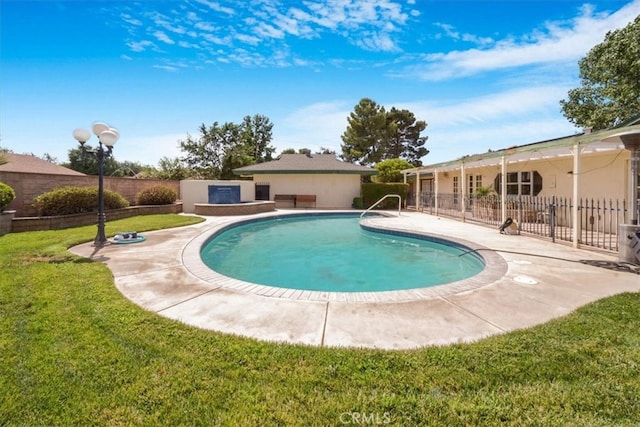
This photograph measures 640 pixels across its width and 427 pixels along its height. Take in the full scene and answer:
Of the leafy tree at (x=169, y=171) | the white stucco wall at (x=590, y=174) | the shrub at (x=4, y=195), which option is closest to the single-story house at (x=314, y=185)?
the leafy tree at (x=169, y=171)

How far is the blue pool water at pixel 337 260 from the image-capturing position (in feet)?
20.8

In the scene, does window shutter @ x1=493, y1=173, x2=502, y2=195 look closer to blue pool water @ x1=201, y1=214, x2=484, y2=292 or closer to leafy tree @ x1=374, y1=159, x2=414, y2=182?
blue pool water @ x1=201, y1=214, x2=484, y2=292

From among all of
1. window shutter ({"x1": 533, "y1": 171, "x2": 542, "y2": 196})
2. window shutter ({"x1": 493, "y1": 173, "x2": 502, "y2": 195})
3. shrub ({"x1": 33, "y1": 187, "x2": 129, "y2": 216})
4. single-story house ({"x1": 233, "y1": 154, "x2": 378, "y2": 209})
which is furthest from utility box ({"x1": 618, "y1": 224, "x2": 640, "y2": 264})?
single-story house ({"x1": 233, "y1": 154, "x2": 378, "y2": 209})

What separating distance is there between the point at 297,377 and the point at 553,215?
8936 mm

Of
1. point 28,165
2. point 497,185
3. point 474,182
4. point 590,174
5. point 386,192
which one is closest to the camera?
point 590,174

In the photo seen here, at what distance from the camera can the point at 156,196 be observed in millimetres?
15672

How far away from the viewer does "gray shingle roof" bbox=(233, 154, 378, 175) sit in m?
21.2

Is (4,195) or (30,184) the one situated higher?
(30,184)

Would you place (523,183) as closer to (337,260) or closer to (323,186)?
(337,260)

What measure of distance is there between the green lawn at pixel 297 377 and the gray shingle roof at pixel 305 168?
18331 mm

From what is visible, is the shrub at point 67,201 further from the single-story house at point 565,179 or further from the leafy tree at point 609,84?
the leafy tree at point 609,84

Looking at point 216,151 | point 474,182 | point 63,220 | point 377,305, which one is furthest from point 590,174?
point 216,151

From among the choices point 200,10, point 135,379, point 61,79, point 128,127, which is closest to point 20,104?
point 61,79

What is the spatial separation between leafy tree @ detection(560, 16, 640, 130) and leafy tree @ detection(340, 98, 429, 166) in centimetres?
1680
